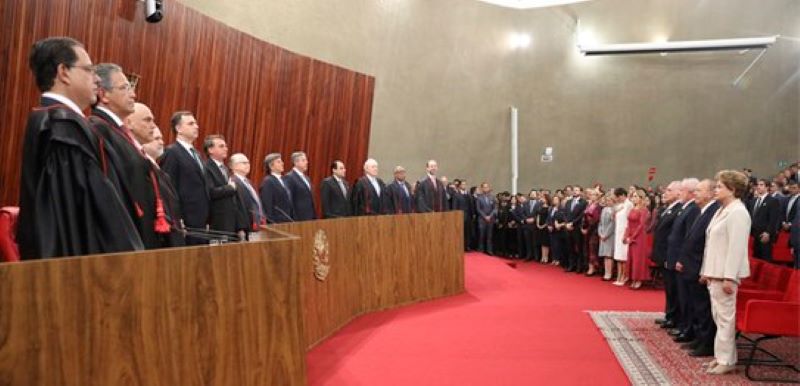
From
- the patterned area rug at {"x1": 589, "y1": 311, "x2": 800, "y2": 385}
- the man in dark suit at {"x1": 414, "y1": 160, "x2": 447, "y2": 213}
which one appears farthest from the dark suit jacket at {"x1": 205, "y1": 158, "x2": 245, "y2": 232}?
the man in dark suit at {"x1": 414, "y1": 160, "x2": 447, "y2": 213}

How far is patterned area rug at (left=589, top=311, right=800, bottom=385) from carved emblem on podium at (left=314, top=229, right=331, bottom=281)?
2.11 metres

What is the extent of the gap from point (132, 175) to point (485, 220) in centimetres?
921

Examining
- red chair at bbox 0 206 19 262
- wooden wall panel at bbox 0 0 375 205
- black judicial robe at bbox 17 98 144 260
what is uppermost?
wooden wall panel at bbox 0 0 375 205

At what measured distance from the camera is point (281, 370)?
2316 mm

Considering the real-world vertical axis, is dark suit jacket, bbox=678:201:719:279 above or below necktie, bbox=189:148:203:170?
below

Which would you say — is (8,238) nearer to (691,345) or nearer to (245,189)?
(245,189)

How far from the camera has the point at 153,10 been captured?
5102 mm

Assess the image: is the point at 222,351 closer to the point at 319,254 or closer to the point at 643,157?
the point at 319,254

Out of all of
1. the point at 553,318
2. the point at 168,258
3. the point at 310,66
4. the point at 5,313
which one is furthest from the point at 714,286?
the point at 310,66

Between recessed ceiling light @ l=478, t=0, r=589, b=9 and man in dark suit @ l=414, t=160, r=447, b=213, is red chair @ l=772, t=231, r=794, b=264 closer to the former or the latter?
man in dark suit @ l=414, t=160, r=447, b=213

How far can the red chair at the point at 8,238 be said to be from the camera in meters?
1.93

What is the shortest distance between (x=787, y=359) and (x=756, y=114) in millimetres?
10467

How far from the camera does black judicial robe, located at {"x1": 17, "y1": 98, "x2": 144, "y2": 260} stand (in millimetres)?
1774

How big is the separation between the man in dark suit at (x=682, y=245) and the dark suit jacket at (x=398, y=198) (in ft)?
11.8
